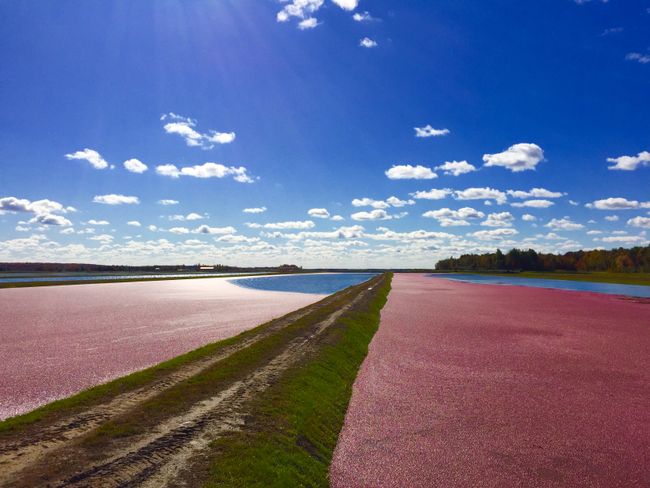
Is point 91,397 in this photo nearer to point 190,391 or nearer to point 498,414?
point 190,391

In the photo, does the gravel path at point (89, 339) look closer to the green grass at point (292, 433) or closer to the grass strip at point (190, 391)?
the grass strip at point (190, 391)

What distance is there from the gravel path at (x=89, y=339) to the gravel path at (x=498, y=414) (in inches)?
357

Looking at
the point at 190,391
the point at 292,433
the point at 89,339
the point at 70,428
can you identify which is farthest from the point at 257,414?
the point at 89,339

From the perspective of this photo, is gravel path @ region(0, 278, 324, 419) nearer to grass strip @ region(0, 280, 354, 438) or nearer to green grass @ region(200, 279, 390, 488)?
grass strip @ region(0, 280, 354, 438)

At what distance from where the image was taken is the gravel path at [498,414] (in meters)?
9.45

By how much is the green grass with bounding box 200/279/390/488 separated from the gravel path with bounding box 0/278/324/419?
660 centimetres

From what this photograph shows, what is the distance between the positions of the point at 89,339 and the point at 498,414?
20.5 metres

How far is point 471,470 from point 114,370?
13.1m

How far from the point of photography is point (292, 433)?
10531mm

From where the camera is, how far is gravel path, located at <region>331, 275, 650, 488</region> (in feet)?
31.0

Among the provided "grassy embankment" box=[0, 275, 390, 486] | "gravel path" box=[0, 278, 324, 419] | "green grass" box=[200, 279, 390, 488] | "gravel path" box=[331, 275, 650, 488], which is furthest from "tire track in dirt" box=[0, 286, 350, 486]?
"gravel path" box=[331, 275, 650, 488]

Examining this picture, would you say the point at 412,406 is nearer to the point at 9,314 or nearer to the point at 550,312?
the point at 550,312

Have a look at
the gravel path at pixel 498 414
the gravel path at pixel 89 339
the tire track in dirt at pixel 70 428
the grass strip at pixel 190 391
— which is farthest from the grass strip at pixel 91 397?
the gravel path at pixel 498 414

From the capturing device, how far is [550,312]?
40.0m
